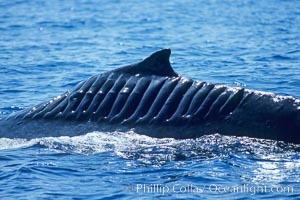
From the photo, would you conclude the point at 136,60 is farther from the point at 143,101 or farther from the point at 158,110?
the point at 158,110

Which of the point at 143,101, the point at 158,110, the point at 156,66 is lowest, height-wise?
the point at 158,110

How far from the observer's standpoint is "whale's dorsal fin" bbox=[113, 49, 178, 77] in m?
11.6

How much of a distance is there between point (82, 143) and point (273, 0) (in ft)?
99.8

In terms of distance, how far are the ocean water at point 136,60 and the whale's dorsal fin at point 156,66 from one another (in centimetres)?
94

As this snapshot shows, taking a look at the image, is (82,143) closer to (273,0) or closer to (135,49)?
(135,49)

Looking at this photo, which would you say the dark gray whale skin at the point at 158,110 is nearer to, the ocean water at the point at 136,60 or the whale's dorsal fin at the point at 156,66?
the whale's dorsal fin at the point at 156,66

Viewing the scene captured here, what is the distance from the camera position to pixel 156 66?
11727 mm

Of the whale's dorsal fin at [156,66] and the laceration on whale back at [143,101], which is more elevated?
the whale's dorsal fin at [156,66]

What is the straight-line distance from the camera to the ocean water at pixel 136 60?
979cm

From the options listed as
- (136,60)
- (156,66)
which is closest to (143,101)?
(156,66)

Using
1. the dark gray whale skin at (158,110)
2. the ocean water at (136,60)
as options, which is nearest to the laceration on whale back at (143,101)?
the dark gray whale skin at (158,110)

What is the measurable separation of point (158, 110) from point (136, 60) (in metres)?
11.4

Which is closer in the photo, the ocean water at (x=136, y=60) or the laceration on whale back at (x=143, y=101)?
the ocean water at (x=136, y=60)

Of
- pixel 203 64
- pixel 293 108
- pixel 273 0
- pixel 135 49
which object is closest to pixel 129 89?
pixel 293 108
